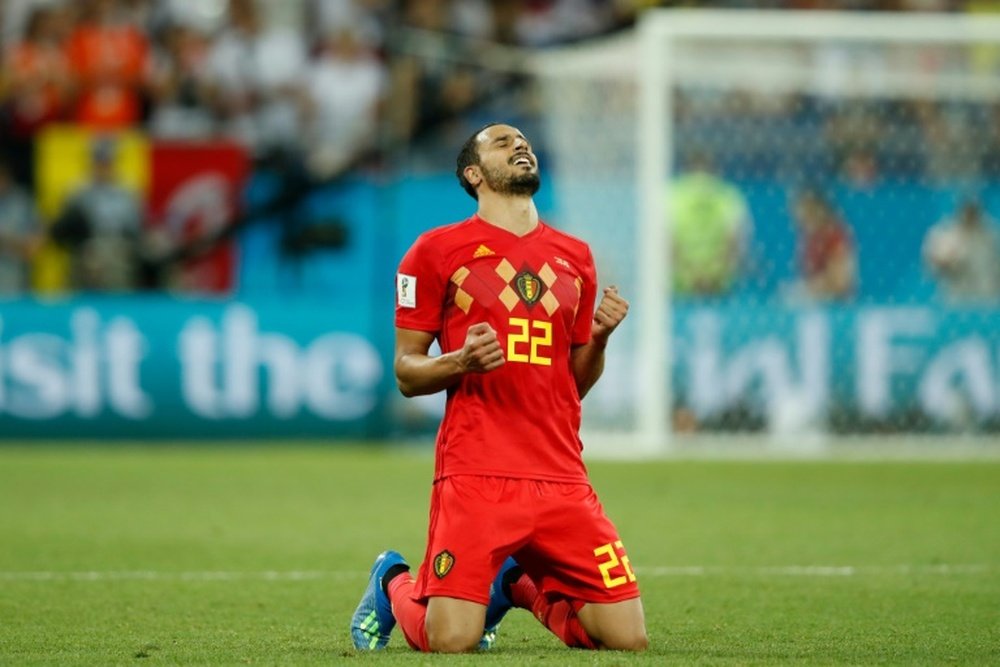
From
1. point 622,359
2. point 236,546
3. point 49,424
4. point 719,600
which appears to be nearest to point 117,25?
point 49,424

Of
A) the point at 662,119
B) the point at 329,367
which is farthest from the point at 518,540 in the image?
the point at 329,367

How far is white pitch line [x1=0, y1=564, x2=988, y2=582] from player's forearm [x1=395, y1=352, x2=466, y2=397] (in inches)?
102

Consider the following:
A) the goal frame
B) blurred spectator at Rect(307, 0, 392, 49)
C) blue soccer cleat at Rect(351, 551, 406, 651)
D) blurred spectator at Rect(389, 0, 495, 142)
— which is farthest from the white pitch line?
blurred spectator at Rect(307, 0, 392, 49)

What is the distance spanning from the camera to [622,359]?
15562 millimetres

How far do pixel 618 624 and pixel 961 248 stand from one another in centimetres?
1038

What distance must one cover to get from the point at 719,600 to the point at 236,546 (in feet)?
10.0

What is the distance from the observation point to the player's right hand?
5.79 metres

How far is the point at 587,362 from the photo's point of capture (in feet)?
21.1

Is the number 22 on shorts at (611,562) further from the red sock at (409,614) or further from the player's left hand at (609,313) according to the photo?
the player's left hand at (609,313)

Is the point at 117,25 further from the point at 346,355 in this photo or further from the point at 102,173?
the point at 346,355

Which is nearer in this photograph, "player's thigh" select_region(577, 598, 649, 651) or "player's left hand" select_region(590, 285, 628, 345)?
"player's thigh" select_region(577, 598, 649, 651)

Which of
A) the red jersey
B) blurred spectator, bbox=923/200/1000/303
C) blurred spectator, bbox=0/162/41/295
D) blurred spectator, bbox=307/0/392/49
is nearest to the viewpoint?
the red jersey

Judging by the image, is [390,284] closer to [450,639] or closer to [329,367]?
[329,367]

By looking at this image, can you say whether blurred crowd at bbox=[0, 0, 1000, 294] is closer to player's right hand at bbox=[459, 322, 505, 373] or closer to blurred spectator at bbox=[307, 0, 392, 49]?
blurred spectator at bbox=[307, 0, 392, 49]
